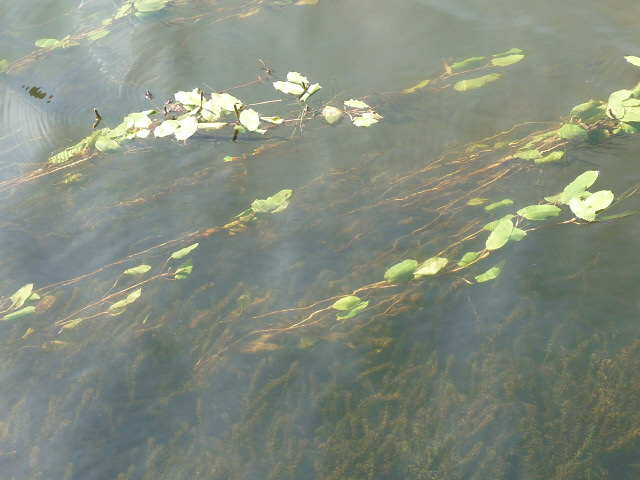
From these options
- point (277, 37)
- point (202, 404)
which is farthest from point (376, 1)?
point (202, 404)

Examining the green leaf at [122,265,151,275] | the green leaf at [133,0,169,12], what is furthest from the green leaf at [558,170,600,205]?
the green leaf at [133,0,169,12]

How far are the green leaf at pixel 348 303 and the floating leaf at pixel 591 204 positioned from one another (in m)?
0.93

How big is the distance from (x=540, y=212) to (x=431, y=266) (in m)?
0.52

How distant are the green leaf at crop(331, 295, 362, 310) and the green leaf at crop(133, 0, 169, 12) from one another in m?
3.04

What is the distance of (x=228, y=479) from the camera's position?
1.96 metres

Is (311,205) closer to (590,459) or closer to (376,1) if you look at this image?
(590,459)

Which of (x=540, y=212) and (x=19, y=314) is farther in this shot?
(x=19, y=314)

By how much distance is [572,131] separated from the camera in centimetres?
278

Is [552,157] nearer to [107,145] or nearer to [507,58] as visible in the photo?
[507,58]

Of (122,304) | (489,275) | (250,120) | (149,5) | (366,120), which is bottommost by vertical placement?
(489,275)

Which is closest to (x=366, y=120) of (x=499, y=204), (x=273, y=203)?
(x=273, y=203)

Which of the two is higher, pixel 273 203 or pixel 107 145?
pixel 107 145

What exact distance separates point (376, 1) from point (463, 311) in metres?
2.66

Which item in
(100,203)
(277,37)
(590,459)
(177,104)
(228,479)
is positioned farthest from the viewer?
(277,37)
